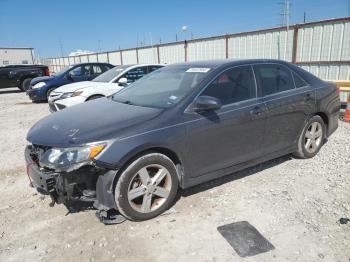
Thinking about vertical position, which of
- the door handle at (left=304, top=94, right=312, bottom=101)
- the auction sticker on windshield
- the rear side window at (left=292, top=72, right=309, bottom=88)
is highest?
the auction sticker on windshield

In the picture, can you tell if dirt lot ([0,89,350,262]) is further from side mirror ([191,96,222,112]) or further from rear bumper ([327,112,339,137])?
side mirror ([191,96,222,112])

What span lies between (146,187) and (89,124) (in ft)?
2.94

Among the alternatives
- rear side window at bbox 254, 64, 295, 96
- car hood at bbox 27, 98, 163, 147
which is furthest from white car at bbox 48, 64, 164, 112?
rear side window at bbox 254, 64, 295, 96

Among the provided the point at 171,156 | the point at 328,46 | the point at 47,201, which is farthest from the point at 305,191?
the point at 328,46

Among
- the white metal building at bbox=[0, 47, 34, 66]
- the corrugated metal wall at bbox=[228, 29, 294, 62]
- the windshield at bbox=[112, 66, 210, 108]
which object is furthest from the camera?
the white metal building at bbox=[0, 47, 34, 66]

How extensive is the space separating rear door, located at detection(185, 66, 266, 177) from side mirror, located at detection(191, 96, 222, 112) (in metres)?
0.08

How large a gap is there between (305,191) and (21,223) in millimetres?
3359

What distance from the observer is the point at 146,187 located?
10.4 ft

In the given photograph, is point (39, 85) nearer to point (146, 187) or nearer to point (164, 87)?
point (164, 87)

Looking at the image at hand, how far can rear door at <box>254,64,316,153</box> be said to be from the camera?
13.2 feet

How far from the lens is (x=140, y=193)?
124 inches

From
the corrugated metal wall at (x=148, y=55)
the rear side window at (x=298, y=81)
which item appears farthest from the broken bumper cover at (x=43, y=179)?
the corrugated metal wall at (x=148, y=55)

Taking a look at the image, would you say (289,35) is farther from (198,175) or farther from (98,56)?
(98,56)

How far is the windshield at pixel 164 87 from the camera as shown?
3.60m
